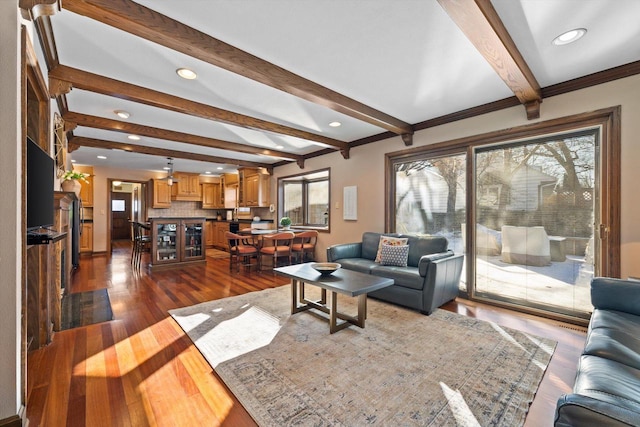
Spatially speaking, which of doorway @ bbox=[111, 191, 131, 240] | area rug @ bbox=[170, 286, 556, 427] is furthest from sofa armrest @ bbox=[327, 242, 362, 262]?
doorway @ bbox=[111, 191, 131, 240]

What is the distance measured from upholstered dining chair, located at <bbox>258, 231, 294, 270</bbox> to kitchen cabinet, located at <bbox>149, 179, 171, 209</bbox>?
4079mm

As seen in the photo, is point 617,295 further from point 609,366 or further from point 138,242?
point 138,242

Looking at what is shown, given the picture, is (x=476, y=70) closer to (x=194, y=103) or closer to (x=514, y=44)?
(x=514, y=44)

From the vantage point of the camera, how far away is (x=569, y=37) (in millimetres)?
2162

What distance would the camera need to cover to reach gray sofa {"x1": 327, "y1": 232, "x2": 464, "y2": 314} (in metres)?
3.14

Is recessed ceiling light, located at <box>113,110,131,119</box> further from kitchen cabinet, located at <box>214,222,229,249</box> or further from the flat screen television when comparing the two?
kitchen cabinet, located at <box>214,222,229,249</box>

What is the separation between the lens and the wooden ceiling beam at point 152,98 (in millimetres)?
2621

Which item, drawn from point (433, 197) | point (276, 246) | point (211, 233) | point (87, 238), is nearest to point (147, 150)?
point (276, 246)

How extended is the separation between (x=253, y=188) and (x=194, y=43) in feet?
17.8

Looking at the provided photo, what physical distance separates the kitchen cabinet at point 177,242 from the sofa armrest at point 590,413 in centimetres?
622

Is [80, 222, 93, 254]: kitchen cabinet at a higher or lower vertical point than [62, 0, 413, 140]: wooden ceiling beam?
lower

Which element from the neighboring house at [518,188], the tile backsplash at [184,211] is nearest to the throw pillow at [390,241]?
the neighboring house at [518,188]

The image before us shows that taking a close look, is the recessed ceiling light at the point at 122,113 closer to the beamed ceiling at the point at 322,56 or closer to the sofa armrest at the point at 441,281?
the beamed ceiling at the point at 322,56

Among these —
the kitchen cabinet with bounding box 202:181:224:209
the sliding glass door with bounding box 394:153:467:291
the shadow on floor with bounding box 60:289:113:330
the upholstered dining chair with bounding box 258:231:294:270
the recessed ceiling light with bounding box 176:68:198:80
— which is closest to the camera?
the recessed ceiling light with bounding box 176:68:198:80
